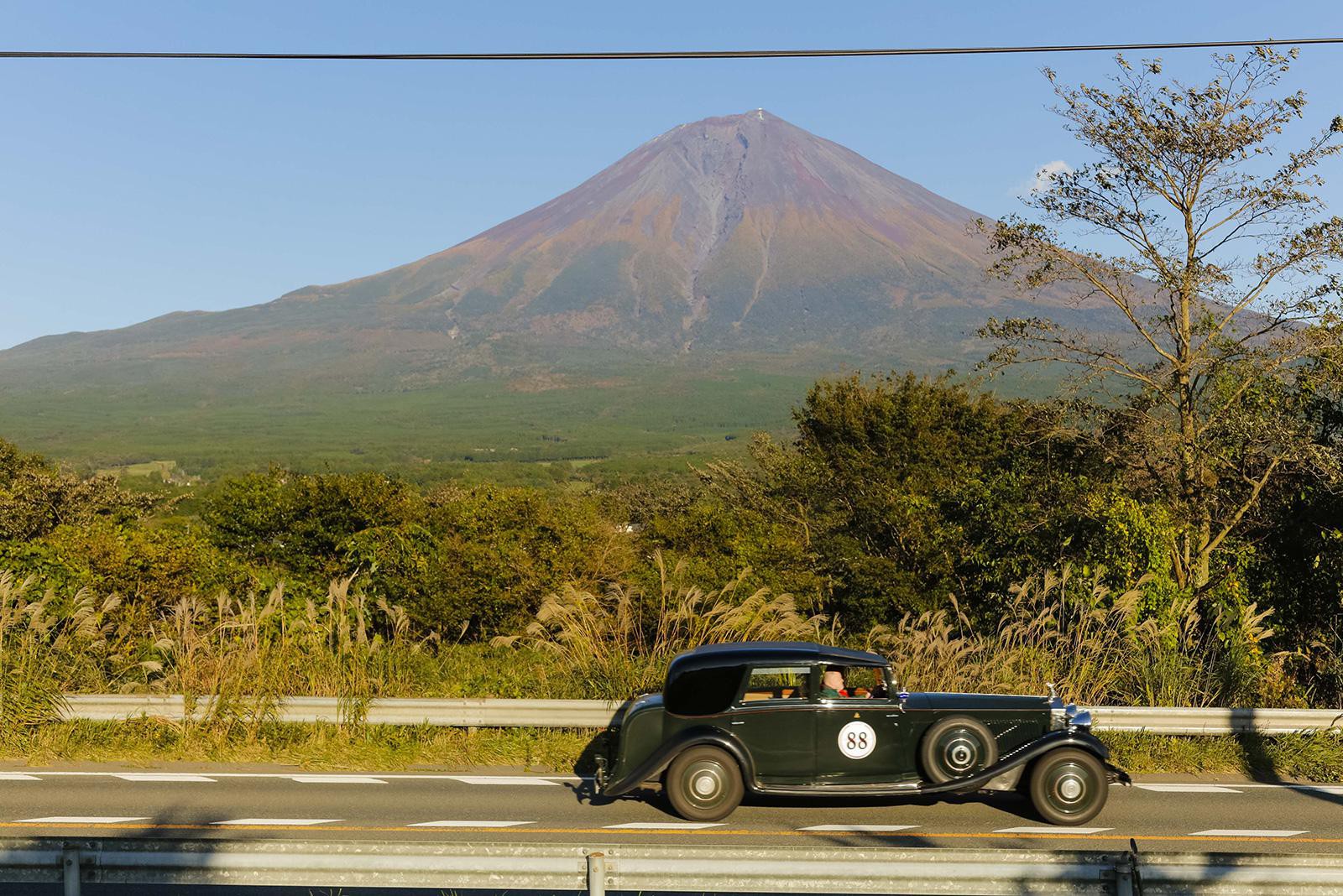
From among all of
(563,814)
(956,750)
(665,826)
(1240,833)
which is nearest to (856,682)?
(956,750)

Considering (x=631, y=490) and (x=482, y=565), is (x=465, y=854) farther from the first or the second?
(x=631, y=490)

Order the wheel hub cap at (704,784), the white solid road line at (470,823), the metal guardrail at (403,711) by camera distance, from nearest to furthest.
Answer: the white solid road line at (470,823), the wheel hub cap at (704,784), the metal guardrail at (403,711)

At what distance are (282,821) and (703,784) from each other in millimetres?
3278

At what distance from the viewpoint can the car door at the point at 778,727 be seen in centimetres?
932

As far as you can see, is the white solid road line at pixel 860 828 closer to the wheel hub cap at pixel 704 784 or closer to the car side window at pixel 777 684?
the wheel hub cap at pixel 704 784

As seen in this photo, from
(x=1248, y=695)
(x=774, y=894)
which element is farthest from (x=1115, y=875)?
(x=1248, y=695)

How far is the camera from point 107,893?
7355 millimetres

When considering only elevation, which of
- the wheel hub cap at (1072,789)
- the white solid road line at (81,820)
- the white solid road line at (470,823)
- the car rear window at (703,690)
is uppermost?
the car rear window at (703,690)

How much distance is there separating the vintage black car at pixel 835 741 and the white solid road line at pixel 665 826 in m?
0.06

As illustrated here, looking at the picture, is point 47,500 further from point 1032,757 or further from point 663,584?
point 1032,757

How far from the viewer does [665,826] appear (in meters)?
9.03

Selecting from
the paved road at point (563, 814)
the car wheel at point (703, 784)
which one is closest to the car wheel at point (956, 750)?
the paved road at point (563, 814)

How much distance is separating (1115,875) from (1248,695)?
335 inches

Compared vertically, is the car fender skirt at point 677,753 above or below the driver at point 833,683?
below
